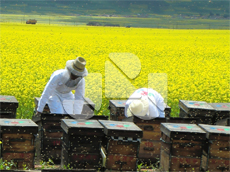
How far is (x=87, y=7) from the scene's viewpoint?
165000 mm

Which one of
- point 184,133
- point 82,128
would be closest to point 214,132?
point 184,133

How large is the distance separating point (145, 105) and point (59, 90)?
5.52 ft

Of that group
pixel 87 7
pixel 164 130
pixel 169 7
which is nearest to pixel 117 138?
pixel 164 130

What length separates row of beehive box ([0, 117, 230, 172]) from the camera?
580 cm

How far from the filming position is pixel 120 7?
173 metres

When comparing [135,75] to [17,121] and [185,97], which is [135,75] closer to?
[185,97]

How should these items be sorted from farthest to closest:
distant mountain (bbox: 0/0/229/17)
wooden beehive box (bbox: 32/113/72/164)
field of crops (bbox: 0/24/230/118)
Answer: distant mountain (bbox: 0/0/229/17) < field of crops (bbox: 0/24/230/118) < wooden beehive box (bbox: 32/113/72/164)

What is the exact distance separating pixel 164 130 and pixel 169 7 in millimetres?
174426

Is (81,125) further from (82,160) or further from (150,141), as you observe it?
(150,141)

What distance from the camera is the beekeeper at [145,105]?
670cm

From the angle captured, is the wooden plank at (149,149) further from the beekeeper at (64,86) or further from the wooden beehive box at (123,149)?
the beekeeper at (64,86)

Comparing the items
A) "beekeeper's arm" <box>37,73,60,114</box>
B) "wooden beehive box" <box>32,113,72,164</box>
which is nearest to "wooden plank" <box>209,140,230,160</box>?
"wooden beehive box" <box>32,113,72,164</box>

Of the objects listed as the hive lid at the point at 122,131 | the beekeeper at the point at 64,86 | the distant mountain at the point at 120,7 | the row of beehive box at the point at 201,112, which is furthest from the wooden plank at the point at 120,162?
the distant mountain at the point at 120,7

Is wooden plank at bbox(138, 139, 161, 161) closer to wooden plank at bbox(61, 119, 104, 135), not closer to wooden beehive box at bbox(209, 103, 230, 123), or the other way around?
wooden plank at bbox(61, 119, 104, 135)
